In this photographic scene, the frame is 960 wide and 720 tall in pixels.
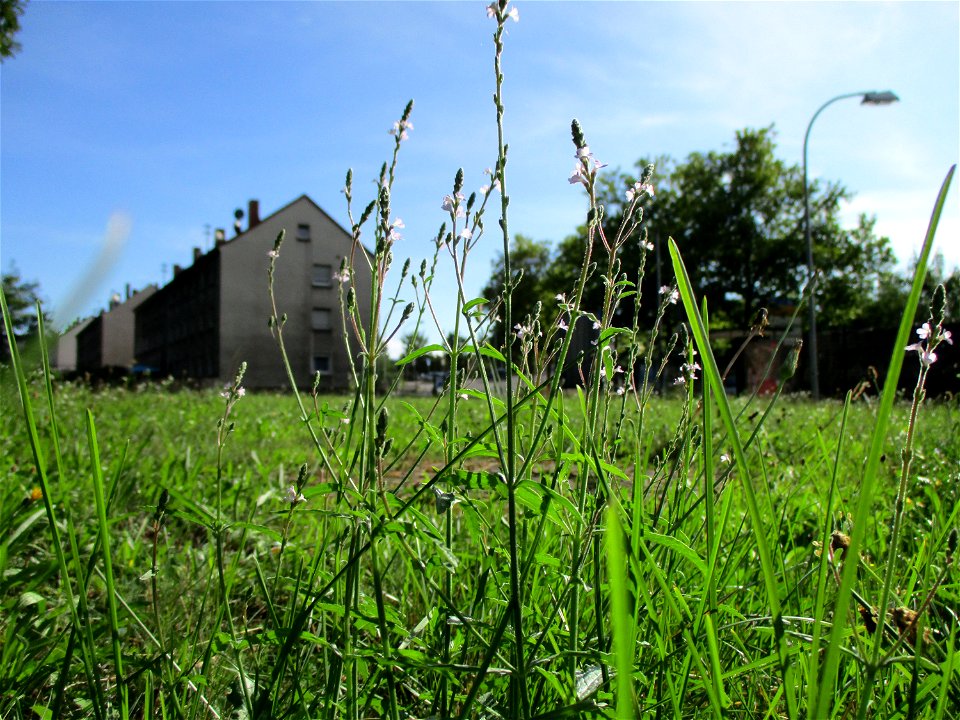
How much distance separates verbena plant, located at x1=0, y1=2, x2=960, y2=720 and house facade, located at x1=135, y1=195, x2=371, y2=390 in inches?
1357

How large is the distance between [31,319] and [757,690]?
4.86ft

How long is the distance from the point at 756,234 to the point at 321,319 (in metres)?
25.1

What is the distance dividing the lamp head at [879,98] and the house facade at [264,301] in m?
25.8

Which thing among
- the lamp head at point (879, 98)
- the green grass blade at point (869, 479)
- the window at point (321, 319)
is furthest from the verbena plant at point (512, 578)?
the window at point (321, 319)

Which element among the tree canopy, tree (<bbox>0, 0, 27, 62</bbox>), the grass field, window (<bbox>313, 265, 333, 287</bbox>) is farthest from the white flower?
window (<bbox>313, 265, 333, 287</bbox>)

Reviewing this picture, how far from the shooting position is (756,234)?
3181 cm

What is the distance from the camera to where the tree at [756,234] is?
102 feet

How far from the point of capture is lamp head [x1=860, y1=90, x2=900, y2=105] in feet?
49.1

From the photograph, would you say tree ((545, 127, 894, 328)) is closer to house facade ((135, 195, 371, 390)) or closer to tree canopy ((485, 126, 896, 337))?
tree canopy ((485, 126, 896, 337))

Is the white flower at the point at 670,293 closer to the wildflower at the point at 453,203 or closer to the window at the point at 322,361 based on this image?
the wildflower at the point at 453,203

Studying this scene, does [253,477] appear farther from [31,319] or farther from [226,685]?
[31,319]

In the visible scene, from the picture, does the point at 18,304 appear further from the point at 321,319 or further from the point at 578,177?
the point at 321,319

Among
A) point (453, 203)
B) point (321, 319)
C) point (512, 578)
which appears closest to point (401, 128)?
point (453, 203)

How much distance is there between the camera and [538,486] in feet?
2.86
